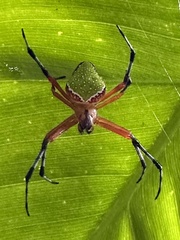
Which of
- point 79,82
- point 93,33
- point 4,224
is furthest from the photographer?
point 4,224

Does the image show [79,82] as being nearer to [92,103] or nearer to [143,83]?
[92,103]

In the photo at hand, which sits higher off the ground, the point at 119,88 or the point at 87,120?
the point at 119,88

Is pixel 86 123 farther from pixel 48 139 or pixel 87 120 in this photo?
pixel 48 139

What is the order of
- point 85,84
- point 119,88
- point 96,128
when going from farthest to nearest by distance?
1. point 96,128
2. point 119,88
3. point 85,84

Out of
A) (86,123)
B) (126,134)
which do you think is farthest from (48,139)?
(126,134)

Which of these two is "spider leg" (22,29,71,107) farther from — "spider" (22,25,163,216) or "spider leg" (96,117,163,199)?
"spider leg" (96,117,163,199)

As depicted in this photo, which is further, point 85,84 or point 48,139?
point 48,139

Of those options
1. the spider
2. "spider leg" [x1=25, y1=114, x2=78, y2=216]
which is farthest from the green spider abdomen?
"spider leg" [x1=25, y1=114, x2=78, y2=216]

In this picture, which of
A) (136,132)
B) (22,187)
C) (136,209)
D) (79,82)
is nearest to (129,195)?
(136,209)
